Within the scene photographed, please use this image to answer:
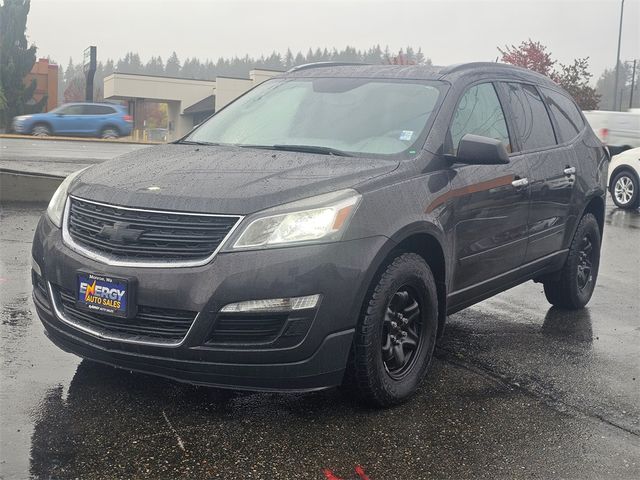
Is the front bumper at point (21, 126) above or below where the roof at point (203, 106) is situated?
below

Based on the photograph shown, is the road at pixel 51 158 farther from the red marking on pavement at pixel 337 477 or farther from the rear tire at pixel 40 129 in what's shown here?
the red marking on pavement at pixel 337 477

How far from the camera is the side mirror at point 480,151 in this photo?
4.32 metres

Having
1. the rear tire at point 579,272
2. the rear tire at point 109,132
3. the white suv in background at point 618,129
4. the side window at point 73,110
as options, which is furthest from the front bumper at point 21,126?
the rear tire at point 579,272

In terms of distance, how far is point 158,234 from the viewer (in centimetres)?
351

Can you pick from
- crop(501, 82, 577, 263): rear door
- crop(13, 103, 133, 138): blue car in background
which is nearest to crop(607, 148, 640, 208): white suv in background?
crop(501, 82, 577, 263): rear door

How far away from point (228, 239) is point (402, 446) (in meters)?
1.21

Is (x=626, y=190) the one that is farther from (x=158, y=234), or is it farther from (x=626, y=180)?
(x=158, y=234)

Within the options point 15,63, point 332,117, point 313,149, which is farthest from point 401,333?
point 15,63

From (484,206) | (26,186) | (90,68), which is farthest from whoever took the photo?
(90,68)

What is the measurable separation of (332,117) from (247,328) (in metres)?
1.77

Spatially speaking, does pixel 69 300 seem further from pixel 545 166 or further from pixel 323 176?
pixel 545 166

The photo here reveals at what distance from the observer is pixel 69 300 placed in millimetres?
3768

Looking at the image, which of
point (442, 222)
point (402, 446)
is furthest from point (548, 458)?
point (442, 222)

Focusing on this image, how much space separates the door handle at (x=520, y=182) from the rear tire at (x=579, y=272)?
1.21 meters
